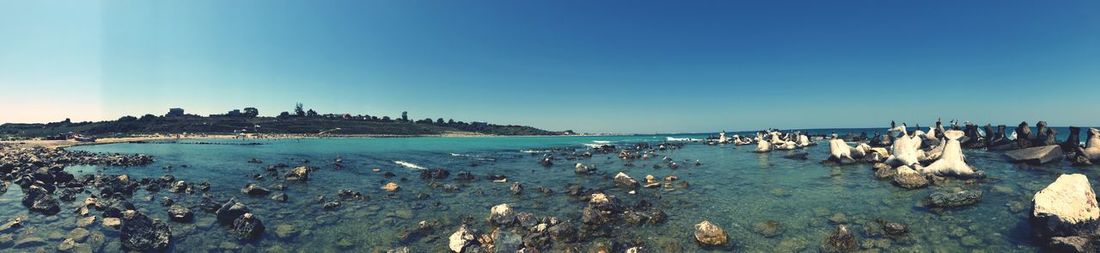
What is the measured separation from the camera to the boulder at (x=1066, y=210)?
411 inches

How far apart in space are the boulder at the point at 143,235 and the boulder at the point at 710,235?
14.4 meters

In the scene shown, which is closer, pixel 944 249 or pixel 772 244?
pixel 944 249

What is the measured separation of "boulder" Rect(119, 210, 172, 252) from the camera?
432 inches

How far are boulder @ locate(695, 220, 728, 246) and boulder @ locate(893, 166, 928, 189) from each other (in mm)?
12803

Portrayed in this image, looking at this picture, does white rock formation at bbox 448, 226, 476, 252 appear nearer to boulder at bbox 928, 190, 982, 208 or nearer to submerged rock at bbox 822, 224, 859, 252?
submerged rock at bbox 822, 224, 859, 252

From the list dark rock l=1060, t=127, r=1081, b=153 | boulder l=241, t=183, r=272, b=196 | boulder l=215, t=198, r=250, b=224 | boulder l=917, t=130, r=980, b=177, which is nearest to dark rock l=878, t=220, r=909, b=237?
boulder l=917, t=130, r=980, b=177

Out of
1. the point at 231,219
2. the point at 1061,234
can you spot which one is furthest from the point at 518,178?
the point at 1061,234

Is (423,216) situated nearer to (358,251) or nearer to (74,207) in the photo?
(358,251)

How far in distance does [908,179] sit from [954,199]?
434 centimetres

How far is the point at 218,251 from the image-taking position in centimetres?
1113

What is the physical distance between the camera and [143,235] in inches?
443

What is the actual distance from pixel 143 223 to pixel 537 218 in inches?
437

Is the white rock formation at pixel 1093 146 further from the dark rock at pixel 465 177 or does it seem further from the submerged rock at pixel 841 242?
the dark rock at pixel 465 177

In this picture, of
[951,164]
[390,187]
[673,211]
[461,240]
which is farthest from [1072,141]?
[390,187]
